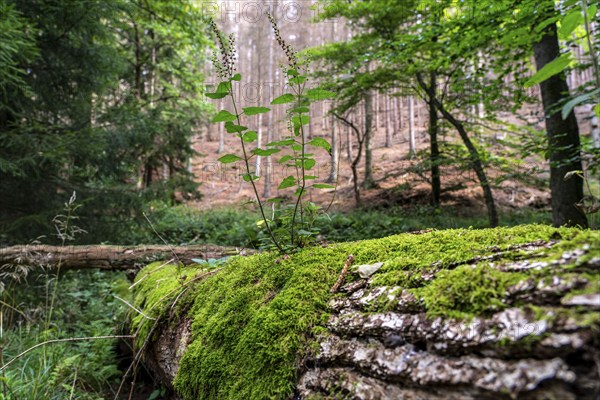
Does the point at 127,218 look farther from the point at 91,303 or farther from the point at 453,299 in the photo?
the point at 453,299

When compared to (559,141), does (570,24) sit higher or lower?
lower

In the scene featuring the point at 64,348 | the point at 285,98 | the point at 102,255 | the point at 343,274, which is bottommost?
the point at 64,348

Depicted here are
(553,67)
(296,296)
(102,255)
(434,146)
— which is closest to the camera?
(553,67)

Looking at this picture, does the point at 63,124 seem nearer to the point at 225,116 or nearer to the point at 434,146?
the point at 225,116

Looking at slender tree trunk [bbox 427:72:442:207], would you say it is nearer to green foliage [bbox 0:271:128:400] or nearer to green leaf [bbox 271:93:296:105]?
green leaf [bbox 271:93:296:105]

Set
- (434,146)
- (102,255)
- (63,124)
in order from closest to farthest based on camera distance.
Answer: (102,255) → (63,124) → (434,146)

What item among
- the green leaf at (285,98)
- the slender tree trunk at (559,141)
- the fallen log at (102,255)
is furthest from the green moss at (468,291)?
the slender tree trunk at (559,141)

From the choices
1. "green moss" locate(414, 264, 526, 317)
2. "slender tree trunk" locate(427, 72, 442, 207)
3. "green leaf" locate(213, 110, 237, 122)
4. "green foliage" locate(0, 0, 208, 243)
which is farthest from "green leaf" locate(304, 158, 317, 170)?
"slender tree trunk" locate(427, 72, 442, 207)

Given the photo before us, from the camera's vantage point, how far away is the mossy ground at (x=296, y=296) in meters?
0.90

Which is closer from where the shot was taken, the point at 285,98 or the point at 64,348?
the point at 285,98

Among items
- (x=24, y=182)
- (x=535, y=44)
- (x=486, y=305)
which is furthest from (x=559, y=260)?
(x=24, y=182)

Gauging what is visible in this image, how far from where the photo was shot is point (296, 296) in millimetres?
1327

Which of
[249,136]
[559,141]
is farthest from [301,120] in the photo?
[559,141]

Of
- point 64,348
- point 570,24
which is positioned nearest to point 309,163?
point 570,24
